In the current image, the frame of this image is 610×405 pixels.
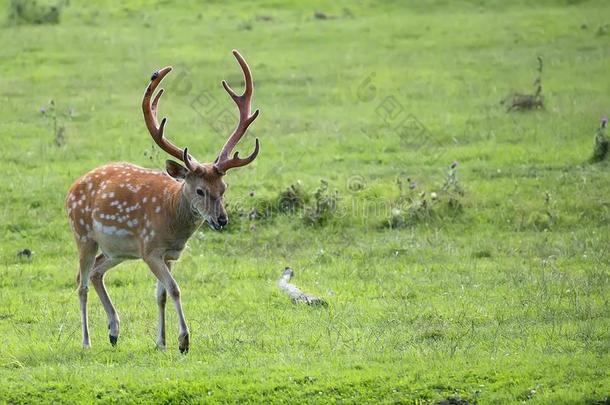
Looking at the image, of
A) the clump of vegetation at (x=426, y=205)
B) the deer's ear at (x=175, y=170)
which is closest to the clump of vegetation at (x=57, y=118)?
the clump of vegetation at (x=426, y=205)

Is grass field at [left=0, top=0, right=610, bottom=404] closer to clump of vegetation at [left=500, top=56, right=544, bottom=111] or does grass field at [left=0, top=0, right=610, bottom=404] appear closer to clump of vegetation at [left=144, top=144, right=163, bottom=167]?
clump of vegetation at [left=144, top=144, right=163, bottom=167]

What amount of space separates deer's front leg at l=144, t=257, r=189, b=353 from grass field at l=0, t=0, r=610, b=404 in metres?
0.22

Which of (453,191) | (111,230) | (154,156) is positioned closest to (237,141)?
(111,230)

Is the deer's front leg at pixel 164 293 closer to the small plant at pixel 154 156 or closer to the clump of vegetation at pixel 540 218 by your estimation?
the clump of vegetation at pixel 540 218

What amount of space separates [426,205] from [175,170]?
256 inches

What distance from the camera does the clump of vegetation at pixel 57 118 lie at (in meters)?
20.2

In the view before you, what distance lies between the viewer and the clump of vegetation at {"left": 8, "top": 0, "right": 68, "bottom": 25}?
30.4 m

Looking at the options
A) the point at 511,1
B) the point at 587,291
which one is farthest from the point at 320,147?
the point at 511,1

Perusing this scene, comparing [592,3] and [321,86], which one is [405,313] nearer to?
[321,86]

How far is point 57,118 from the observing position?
72.2 ft

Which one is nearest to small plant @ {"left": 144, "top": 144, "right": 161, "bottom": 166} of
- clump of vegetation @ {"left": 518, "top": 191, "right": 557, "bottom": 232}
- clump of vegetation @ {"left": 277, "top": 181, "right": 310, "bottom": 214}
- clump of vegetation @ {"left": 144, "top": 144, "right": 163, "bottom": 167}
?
clump of vegetation @ {"left": 144, "top": 144, "right": 163, "bottom": 167}

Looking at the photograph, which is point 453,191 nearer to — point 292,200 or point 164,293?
point 292,200

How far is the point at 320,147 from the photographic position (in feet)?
67.0

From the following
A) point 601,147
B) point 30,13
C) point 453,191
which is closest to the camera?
point 453,191
